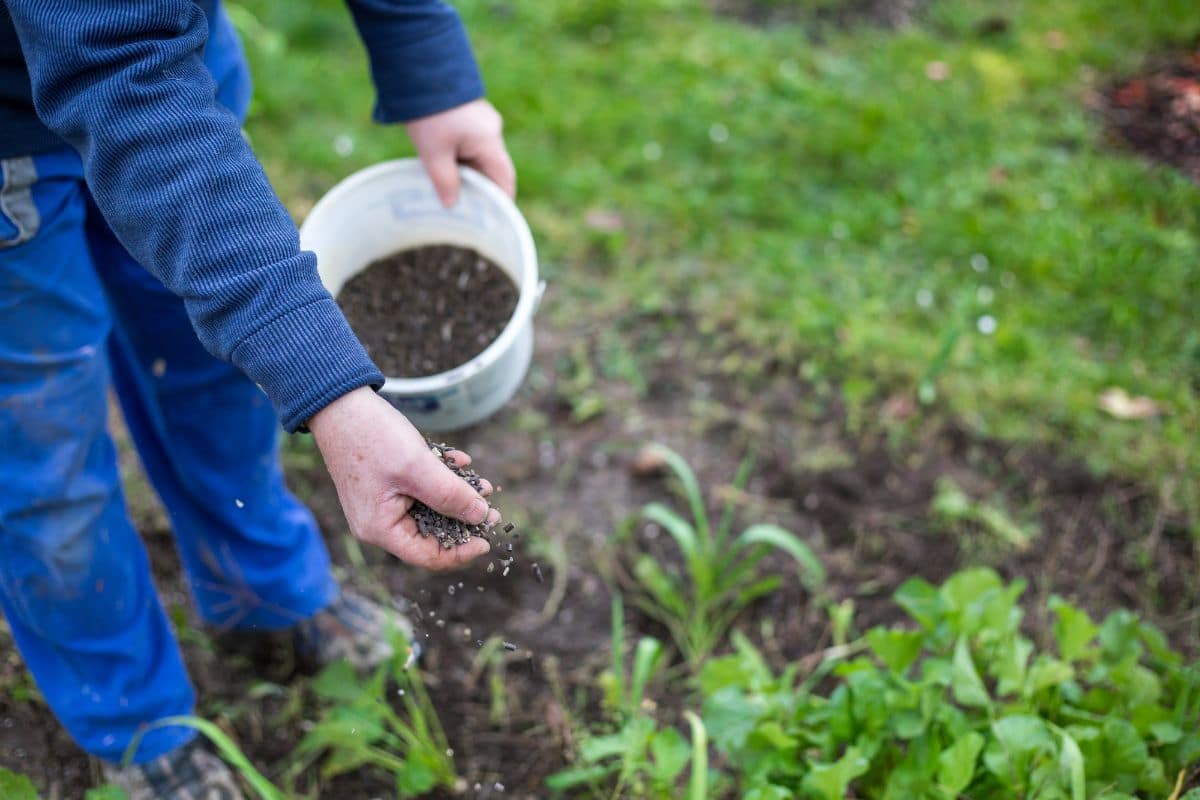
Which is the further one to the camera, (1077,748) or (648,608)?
(648,608)

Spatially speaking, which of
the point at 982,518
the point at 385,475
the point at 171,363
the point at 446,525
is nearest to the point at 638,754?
the point at 446,525

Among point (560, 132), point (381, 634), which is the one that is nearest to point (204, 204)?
point (381, 634)

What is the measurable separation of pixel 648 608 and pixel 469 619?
38 cm

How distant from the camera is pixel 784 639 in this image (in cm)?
211

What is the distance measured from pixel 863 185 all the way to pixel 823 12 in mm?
1230

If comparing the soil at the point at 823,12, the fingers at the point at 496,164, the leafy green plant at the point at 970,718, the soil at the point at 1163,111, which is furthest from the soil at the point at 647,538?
the soil at the point at 823,12

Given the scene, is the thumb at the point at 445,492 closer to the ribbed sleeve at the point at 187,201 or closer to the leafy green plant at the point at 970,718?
the ribbed sleeve at the point at 187,201

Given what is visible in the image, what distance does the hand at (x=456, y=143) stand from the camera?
1.70 m

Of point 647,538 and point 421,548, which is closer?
point 421,548

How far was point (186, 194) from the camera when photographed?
1.10 meters

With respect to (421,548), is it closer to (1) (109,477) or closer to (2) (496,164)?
(1) (109,477)

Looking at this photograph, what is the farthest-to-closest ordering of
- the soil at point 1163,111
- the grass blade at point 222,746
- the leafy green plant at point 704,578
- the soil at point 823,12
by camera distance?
1. the soil at point 823,12
2. the soil at point 1163,111
3. the leafy green plant at point 704,578
4. the grass blade at point 222,746

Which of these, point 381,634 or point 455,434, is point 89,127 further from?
point 455,434

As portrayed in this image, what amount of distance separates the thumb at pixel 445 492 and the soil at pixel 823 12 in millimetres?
3456
